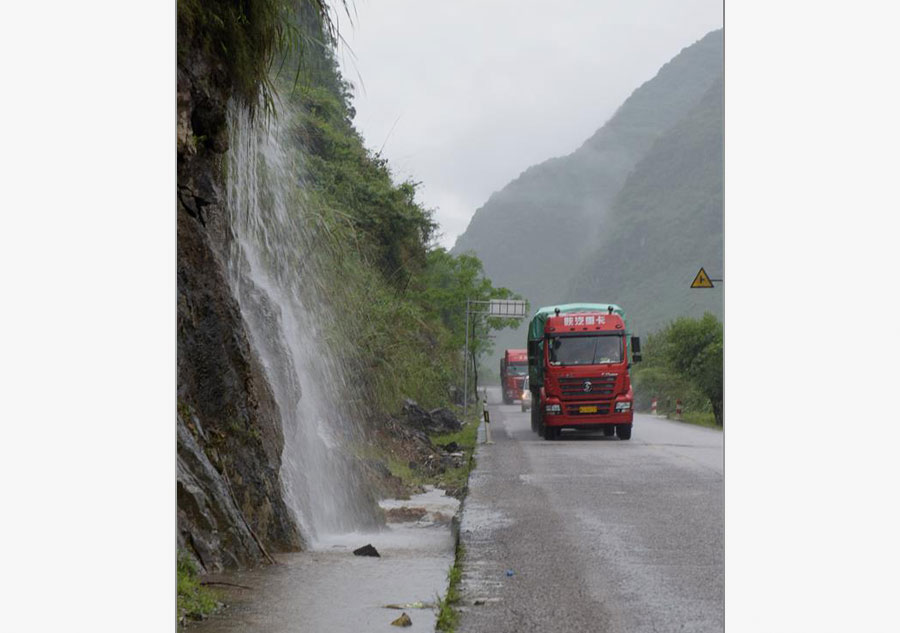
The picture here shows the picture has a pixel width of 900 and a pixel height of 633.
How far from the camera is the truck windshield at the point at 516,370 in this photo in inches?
339

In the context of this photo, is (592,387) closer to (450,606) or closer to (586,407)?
(586,407)

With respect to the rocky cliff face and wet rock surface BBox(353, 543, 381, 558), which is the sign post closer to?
the rocky cliff face

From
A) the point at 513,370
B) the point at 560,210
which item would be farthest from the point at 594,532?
the point at 560,210

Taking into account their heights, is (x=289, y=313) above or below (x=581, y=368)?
above

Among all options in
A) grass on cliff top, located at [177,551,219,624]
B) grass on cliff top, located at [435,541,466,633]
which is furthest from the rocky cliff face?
grass on cliff top, located at [435,541,466,633]

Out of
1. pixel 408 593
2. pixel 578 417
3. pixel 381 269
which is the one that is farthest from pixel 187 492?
pixel 381 269

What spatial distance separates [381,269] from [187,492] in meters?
8.78

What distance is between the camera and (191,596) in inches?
190

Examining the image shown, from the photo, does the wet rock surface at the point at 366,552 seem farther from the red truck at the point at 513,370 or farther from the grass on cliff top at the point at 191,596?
the grass on cliff top at the point at 191,596

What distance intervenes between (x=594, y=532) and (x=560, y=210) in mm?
2454

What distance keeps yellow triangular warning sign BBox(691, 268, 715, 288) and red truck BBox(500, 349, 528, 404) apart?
90.4 inches

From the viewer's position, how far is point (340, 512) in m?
9.96

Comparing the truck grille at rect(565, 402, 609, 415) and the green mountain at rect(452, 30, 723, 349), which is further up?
the green mountain at rect(452, 30, 723, 349)

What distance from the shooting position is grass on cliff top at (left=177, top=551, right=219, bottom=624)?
470 cm
